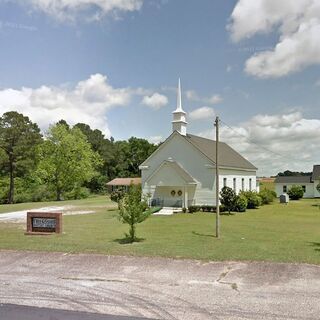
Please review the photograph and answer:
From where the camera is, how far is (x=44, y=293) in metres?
8.78

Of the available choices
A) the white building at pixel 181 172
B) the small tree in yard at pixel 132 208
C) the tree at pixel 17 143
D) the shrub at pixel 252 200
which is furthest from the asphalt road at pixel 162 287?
the tree at pixel 17 143

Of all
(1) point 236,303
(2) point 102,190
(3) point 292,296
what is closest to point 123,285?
(1) point 236,303

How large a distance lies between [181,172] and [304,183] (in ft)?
103

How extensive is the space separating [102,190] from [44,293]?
72.4m

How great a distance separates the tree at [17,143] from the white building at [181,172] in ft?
73.6

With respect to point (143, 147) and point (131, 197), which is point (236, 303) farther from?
point (143, 147)

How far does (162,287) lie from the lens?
9.16 metres

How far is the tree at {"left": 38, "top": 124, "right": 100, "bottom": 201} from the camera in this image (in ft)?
178

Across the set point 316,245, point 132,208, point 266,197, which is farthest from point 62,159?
point 316,245

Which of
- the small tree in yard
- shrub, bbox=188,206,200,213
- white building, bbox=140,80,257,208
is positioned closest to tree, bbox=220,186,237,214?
shrub, bbox=188,206,200,213

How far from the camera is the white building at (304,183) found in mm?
57250

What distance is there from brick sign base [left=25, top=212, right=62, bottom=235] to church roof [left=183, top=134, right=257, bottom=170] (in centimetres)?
1938

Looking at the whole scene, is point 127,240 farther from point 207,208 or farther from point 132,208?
point 207,208

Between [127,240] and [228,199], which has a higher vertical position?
[228,199]
